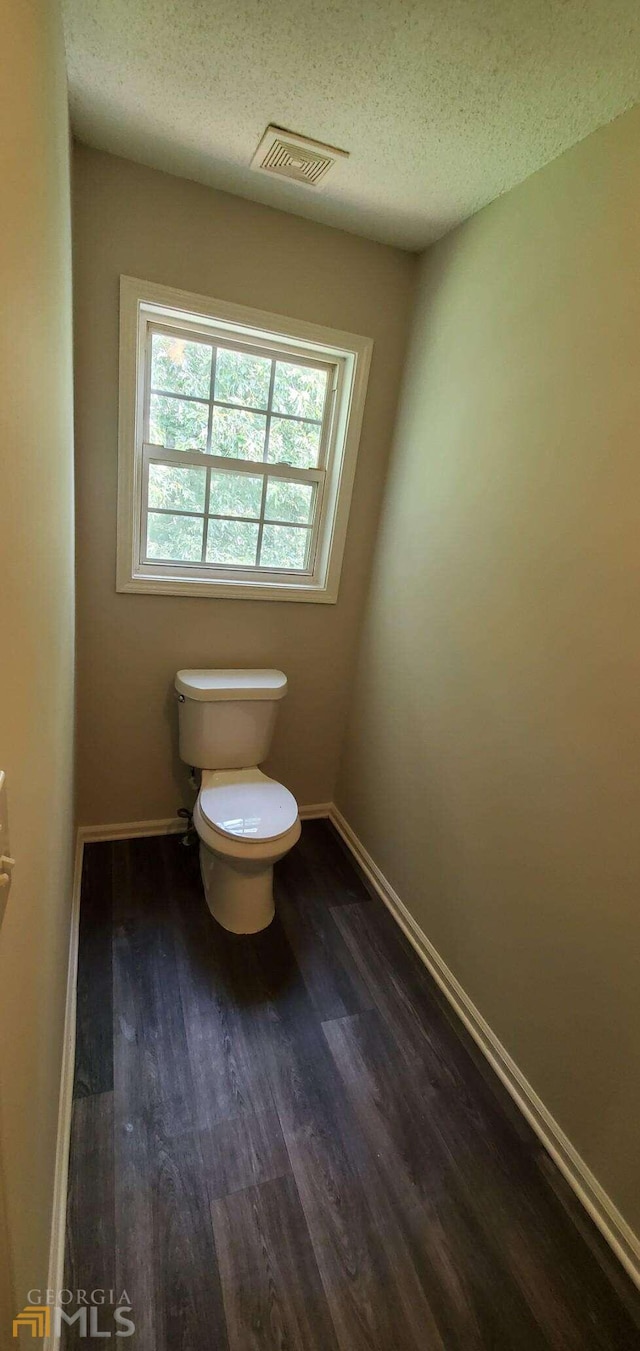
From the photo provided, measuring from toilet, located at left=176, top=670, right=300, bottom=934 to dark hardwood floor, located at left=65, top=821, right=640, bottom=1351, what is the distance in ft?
0.54

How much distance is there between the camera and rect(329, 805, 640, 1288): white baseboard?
1.11 metres

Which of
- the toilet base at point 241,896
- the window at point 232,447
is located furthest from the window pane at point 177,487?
the toilet base at point 241,896

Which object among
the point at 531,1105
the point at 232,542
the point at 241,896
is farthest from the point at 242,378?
the point at 531,1105

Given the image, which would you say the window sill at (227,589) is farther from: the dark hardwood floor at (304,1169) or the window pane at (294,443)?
the dark hardwood floor at (304,1169)

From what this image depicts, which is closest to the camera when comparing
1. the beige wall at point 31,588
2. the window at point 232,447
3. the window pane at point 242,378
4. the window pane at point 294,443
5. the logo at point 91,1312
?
the beige wall at point 31,588

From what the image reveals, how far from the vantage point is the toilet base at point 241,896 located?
1.71 metres

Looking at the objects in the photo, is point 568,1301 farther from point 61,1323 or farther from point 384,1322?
point 61,1323

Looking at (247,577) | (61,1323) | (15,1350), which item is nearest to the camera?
(15,1350)

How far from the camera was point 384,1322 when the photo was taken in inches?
38.4

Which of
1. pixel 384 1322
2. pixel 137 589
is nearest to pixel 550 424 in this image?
pixel 137 589

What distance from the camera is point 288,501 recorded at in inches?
79.9

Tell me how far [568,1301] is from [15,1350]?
111cm

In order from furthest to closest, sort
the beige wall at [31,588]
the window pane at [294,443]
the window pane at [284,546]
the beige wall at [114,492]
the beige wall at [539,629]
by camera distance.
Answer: the window pane at [284,546] → the window pane at [294,443] → the beige wall at [114,492] → the beige wall at [539,629] → the beige wall at [31,588]

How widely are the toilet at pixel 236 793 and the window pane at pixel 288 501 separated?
0.63 meters
